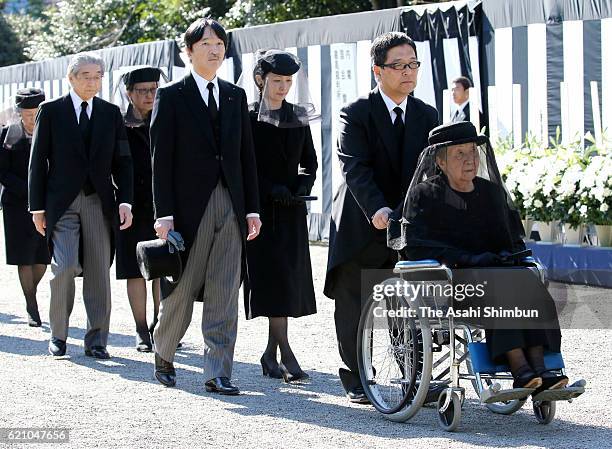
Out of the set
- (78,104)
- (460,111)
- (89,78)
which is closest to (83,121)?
(78,104)

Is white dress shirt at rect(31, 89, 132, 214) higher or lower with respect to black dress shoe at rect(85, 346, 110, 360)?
higher

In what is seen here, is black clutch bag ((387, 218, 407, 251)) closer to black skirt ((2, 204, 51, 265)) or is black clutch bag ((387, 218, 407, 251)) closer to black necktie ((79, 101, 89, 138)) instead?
black necktie ((79, 101, 89, 138))

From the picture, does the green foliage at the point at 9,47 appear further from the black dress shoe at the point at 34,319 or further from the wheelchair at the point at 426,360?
the wheelchair at the point at 426,360

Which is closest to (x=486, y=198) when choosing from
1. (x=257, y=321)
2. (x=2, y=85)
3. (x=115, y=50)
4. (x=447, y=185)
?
(x=447, y=185)

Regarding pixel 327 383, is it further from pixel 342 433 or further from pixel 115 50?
pixel 115 50

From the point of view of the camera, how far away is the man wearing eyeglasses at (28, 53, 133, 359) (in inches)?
332

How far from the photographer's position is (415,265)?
237 inches

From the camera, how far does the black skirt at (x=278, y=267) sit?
7.73 meters

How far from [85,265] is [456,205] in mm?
3282

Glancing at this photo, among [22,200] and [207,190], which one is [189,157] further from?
[22,200]

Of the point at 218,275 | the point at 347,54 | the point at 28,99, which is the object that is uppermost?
the point at 347,54

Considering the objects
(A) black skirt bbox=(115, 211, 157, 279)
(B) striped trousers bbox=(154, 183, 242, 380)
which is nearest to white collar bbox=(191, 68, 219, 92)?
(B) striped trousers bbox=(154, 183, 242, 380)

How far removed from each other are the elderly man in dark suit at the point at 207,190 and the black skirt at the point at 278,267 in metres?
0.61

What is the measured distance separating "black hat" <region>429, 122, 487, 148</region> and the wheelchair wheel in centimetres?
72
